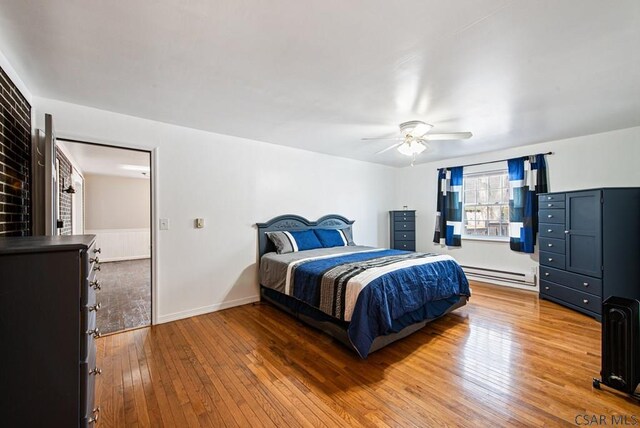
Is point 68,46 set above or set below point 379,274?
above

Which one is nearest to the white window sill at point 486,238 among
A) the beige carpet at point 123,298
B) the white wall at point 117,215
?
the beige carpet at point 123,298

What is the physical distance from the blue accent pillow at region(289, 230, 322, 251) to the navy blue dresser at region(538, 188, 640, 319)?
3309 mm

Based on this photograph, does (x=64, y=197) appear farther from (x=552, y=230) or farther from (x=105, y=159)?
(x=552, y=230)

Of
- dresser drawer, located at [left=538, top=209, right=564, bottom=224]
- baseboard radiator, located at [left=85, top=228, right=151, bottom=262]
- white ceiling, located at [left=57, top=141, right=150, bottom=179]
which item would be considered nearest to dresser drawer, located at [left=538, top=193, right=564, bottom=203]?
dresser drawer, located at [left=538, top=209, right=564, bottom=224]

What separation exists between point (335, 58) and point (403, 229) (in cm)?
429

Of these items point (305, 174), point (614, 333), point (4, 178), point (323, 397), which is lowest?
point (323, 397)

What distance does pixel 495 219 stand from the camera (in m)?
4.77

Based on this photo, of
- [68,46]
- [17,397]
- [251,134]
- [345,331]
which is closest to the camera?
[17,397]

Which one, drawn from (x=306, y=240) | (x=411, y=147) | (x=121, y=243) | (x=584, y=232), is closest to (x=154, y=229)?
(x=306, y=240)

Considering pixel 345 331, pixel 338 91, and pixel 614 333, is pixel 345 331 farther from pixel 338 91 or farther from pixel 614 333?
pixel 338 91

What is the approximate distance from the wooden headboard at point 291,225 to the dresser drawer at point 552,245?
289 cm

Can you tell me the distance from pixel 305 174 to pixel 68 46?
3139mm

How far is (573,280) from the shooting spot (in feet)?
11.3

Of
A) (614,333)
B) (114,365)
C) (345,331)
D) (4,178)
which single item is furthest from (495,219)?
(4,178)
